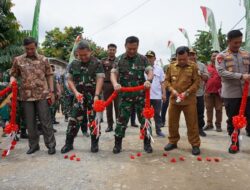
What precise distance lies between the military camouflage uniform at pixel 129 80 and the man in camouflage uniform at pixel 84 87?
14.6 inches

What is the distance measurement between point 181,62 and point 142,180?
225 cm

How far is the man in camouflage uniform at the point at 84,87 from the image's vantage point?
5.30m

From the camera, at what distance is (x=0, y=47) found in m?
14.1

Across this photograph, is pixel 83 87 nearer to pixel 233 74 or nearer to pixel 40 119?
pixel 40 119

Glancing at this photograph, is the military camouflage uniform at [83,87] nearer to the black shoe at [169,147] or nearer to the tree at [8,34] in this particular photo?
the black shoe at [169,147]

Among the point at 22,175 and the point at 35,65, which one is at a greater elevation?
the point at 35,65

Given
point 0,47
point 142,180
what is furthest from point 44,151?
point 0,47

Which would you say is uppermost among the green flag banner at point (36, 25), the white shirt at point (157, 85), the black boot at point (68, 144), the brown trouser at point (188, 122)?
the green flag banner at point (36, 25)

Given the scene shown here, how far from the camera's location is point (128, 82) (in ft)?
17.3

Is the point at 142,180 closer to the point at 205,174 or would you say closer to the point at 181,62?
the point at 205,174

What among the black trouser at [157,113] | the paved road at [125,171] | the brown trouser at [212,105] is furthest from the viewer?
the brown trouser at [212,105]

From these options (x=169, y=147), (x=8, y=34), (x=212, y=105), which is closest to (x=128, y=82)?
(x=169, y=147)

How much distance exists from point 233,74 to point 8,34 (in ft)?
39.5

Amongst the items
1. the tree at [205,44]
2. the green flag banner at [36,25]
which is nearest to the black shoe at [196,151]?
the green flag banner at [36,25]
